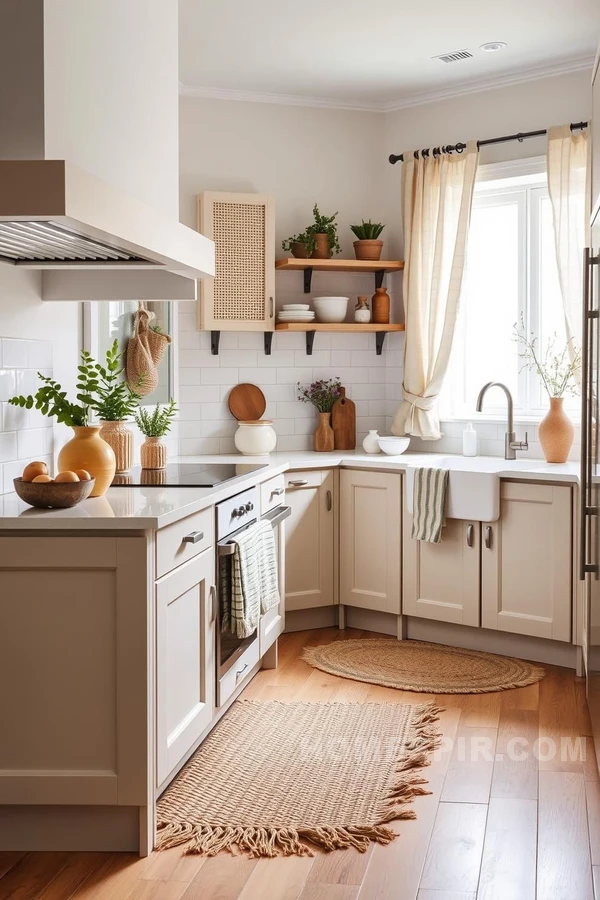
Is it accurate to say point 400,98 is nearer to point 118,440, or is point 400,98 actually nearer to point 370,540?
point 370,540

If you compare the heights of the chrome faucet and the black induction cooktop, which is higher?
the chrome faucet

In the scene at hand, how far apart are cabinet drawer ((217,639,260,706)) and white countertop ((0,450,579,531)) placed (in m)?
0.64

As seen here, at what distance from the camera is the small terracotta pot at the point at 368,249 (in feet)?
16.8

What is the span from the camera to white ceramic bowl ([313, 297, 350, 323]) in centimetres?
504

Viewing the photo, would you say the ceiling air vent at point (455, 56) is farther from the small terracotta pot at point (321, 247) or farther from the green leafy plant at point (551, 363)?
the green leafy plant at point (551, 363)

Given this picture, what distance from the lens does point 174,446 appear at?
16.3 feet

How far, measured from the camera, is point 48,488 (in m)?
2.74

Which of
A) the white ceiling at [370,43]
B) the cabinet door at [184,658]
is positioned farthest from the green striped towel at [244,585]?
the white ceiling at [370,43]

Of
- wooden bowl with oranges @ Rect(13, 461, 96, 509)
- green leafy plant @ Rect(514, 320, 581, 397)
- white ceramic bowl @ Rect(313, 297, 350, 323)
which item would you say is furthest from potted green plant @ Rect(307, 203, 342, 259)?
wooden bowl with oranges @ Rect(13, 461, 96, 509)

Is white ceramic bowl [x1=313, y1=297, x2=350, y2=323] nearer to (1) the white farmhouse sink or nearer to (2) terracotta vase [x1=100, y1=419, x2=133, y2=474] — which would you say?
(1) the white farmhouse sink

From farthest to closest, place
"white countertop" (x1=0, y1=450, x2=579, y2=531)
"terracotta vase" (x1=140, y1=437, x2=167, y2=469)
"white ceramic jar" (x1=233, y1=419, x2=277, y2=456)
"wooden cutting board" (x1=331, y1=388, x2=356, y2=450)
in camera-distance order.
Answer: "wooden cutting board" (x1=331, y1=388, x2=356, y2=450) < "white ceramic jar" (x1=233, y1=419, x2=277, y2=456) < "terracotta vase" (x1=140, y1=437, x2=167, y2=469) < "white countertop" (x1=0, y1=450, x2=579, y2=531)

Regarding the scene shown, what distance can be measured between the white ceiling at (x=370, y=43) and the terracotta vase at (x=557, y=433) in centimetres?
164

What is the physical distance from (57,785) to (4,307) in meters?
1.50

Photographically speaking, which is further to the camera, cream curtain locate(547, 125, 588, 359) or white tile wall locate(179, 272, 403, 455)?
white tile wall locate(179, 272, 403, 455)
